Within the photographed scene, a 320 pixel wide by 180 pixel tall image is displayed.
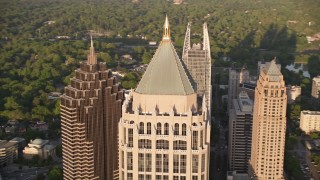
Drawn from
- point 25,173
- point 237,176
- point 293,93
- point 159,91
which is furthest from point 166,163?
point 293,93

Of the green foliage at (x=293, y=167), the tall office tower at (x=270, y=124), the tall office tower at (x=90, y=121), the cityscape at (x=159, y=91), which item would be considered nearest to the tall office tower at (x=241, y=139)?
the cityscape at (x=159, y=91)

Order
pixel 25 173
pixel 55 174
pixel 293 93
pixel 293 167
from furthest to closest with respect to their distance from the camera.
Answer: pixel 293 93 < pixel 25 173 < pixel 293 167 < pixel 55 174

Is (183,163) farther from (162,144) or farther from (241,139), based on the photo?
(241,139)

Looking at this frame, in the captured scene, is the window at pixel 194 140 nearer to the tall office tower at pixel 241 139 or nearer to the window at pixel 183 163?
the window at pixel 183 163

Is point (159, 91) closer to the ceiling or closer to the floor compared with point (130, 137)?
closer to the ceiling

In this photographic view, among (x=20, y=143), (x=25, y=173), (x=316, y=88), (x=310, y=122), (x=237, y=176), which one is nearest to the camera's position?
(x=237, y=176)

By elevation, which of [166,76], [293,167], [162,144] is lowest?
[293,167]

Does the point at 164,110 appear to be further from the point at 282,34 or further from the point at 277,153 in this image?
the point at 282,34

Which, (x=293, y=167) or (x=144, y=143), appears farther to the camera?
(x=293, y=167)
